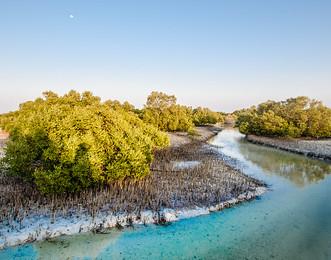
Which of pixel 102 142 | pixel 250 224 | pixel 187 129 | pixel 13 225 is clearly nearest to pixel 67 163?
pixel 102 142

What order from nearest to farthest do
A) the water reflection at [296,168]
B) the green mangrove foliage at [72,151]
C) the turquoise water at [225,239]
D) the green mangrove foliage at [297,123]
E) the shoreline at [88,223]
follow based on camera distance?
the turquoise water at [225,239] → the shoreline at [88,223] → the green mangrove foliage at [72,151] → the water reflection at [296,168] → the green mangrove foliage at [297,123]

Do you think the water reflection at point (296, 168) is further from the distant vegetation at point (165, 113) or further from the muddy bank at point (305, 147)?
the distant vegetation at point (165, 113)

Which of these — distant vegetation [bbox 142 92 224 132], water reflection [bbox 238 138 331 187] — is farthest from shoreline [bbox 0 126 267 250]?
A: distant vegetation [bbox 142 92 224 132]

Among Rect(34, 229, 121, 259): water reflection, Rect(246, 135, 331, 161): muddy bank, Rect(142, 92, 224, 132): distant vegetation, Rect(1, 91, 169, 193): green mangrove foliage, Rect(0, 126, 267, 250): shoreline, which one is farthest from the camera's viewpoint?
Rect(142, 92, 224, 132): distant vegetation

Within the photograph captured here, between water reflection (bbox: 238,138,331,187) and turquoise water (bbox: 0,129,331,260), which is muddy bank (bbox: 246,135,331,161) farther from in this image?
turquoise water (bbox: 0,129,331,260)

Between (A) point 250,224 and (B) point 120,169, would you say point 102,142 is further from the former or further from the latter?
(A) point 250,224

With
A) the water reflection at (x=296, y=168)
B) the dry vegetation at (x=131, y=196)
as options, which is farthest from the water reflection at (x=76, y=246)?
the water reflection at (x=296, y=168)
